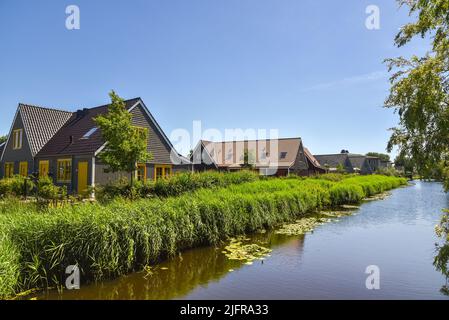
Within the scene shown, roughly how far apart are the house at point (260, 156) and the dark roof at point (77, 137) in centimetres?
1464

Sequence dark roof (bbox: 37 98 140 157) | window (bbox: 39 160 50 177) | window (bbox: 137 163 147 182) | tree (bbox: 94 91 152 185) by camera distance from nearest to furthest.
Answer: tree (bbox: 94 91 152 185) → dark roof (bbox: 37 98 140 157) → window (bbox: 137 163 147 182) → window (bbox: 39 160 50 177)

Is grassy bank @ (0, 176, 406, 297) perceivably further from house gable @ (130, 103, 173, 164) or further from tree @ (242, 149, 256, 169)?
tree @ (242, 149, 256, 169)


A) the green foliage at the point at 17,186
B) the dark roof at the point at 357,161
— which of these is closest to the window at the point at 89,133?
the green foliage at the point at 17,186

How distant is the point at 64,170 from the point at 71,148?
156 cm

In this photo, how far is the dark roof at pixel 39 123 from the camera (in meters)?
23.8

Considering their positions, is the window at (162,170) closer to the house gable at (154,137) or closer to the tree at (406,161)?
the house gable at (154,137)

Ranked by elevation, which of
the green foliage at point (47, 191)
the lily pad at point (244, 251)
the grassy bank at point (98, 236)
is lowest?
the lily pad at point (244, 251)

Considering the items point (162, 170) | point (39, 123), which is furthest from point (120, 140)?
point (39, 123)

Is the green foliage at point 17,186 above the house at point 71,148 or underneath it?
underneath

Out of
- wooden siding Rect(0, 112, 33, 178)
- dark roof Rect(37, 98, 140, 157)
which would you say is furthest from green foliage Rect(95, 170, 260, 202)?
wooden siding Rect(0, 112, 33, 178)

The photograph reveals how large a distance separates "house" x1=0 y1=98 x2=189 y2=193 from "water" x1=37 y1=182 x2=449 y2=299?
1227cm

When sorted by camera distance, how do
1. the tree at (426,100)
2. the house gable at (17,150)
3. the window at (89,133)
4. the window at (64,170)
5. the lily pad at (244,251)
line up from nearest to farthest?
the tree at (426,100)
the lily pad at (244,251)
the window at (64,170)
the window at (89,133)
the house gable at (17,150)

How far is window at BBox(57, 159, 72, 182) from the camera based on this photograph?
2036cm
